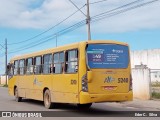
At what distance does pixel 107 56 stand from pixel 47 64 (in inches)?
153

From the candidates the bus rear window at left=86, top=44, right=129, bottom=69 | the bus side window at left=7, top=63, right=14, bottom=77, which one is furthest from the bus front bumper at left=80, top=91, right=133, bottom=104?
the bus side window at left=7, top=63, right=14, bottom=77

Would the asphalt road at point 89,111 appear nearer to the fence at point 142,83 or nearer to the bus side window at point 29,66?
the bus side window at point 29,66

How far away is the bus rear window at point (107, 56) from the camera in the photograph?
14.7m

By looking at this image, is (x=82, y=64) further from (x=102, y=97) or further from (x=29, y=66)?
(x=29, y=66)

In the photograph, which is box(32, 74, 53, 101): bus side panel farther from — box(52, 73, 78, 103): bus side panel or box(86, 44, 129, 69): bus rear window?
box(86, 44, 129, 69): bus rear window

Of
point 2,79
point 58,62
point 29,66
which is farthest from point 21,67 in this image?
point 2,79

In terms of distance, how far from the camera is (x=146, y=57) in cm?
7631

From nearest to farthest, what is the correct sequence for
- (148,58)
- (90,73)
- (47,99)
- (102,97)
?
(90,73) → (102,97) → (47,99) → (148,58)

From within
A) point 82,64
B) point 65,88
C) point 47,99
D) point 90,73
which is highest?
point 82,64

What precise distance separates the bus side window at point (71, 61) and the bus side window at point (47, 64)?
194cm

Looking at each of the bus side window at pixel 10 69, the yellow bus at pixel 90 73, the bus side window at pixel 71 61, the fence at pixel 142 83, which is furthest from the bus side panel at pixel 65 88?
the fence at pixel 142 83

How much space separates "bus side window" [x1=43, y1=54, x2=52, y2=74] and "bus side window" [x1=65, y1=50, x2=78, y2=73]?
194 cm

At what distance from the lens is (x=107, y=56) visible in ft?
49.1

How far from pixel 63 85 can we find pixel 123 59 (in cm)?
269
